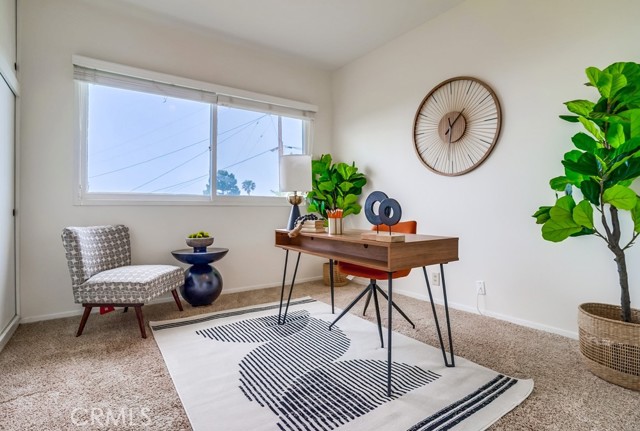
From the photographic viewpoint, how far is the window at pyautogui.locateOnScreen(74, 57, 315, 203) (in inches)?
112

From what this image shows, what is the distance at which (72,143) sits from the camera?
8.91 ft

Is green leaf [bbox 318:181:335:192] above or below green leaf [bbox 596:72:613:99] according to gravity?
below

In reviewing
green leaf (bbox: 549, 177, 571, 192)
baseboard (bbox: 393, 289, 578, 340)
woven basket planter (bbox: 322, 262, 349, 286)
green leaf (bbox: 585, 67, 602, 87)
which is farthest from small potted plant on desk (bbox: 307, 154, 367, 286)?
green leaf (bbox: 585, 67, 602, 87)

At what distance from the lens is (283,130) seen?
12.8 feet

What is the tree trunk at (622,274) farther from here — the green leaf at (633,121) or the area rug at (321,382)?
Answer: the area rug at (321,382)

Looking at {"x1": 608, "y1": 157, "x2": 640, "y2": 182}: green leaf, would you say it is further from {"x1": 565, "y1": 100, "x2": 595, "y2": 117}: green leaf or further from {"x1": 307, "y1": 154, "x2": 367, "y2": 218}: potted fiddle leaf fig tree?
{"x1": 307, "y1": 154, "x2": 367, "y2": 218}: potted fiddle leaf fig tree

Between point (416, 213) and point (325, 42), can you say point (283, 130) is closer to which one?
point (325, 42)

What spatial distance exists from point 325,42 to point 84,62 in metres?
2.30

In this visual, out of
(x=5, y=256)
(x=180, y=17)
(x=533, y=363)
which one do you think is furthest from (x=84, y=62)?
(x=533, y=363)

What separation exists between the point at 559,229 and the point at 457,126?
1.38 metres

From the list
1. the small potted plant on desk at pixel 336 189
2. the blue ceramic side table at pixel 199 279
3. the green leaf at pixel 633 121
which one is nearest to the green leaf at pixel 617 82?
the green leaf at pixel 633 121

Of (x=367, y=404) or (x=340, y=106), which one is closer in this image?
(x=367, y=404)

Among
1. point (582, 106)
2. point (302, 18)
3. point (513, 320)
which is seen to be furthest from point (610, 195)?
point (302, 18)

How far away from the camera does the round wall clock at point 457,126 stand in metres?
2.64
